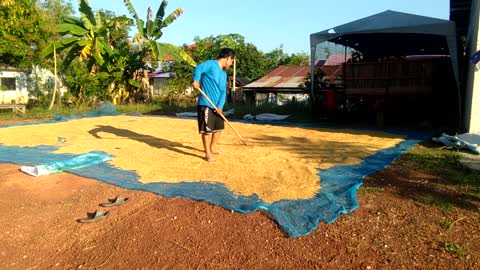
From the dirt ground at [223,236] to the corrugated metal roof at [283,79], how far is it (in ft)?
59.9

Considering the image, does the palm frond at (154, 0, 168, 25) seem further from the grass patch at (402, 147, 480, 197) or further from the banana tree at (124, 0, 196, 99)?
the grass patch at (402, 147, 480, 197)

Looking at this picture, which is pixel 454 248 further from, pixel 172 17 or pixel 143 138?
pixel 172 17

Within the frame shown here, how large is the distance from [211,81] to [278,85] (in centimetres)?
1746

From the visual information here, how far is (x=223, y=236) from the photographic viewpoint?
2.83 m

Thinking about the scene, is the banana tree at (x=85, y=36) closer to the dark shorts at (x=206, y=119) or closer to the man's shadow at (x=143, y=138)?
the man's shadow at (x=143, y=138)

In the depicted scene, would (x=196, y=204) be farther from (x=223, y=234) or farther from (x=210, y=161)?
(x=210, y=161)

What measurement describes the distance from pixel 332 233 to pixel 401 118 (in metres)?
7.98

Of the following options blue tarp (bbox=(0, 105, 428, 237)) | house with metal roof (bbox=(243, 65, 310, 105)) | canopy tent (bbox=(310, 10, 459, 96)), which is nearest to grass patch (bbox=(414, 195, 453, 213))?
blue tarp (bbox=(0, 105, 428, 237))

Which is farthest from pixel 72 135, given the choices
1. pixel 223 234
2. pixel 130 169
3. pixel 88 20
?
pixel 88 20

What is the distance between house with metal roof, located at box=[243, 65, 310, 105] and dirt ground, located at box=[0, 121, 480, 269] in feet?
58.1

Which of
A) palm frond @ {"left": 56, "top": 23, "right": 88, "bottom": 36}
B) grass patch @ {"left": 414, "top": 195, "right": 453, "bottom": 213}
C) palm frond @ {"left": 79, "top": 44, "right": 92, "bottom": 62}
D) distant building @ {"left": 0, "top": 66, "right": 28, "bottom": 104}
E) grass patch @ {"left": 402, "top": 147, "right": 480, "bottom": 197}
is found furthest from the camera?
distant building @ {"left": 0, "top": 66, "right": 28, "bottom": 104}

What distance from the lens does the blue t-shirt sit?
16.3 feet

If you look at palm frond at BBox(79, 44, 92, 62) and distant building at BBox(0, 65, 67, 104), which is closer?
palm frond at BBox(79, 44, 92, 62)

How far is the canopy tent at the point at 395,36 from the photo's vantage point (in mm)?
8125
